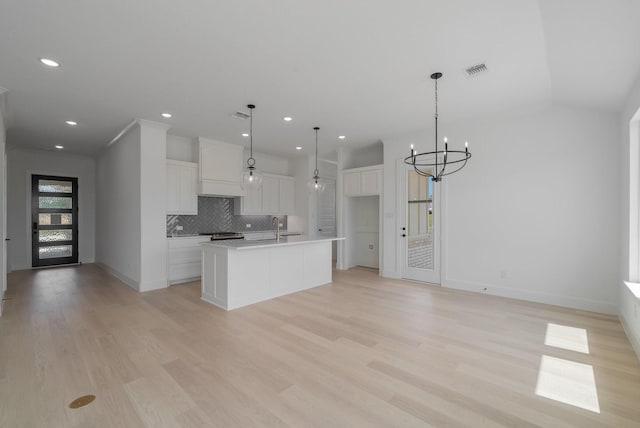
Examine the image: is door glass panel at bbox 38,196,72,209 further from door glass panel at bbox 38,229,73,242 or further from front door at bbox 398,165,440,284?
front door at bbox 398,165,440,284

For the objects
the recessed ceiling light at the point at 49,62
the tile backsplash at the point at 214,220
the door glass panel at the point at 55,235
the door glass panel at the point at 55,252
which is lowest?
the door glass panel at the point at 55,252

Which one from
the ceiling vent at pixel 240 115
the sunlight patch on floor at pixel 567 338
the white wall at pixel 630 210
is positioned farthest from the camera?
the ceiling vent at pixel 240 115

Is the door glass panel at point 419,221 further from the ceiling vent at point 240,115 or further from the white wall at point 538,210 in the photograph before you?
the ceiling vent at point 240,115

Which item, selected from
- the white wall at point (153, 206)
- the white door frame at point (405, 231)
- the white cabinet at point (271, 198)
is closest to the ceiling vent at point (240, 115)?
the white wall at point (153, 206)

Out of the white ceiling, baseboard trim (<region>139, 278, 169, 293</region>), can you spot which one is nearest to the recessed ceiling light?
the white ceiling

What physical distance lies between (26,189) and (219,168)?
471 cm

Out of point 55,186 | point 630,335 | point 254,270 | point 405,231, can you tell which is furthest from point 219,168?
point 630,335

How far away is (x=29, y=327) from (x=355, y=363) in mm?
3671

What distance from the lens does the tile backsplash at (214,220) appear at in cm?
592

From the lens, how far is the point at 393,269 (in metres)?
5.92

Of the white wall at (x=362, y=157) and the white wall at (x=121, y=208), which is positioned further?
the white wall at (x=362, y=157)

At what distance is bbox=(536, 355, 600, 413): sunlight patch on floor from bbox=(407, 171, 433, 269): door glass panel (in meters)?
2.90

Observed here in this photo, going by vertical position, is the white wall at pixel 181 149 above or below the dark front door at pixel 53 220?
above

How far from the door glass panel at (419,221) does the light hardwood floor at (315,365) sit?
1.37 meters
